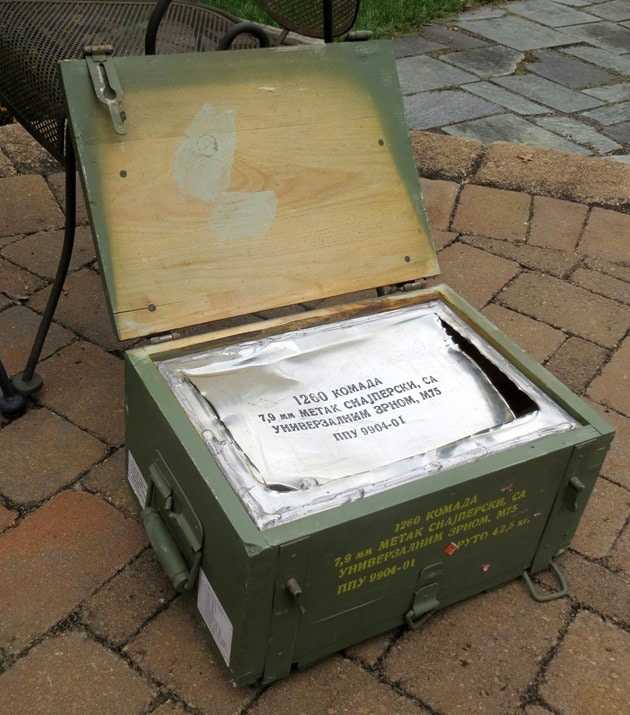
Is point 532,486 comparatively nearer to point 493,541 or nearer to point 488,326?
point 493,541

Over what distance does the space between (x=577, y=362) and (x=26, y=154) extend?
2062 mm

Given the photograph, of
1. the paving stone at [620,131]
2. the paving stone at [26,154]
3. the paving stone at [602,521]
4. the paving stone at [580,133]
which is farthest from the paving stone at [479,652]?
the paving stone at [620,131]

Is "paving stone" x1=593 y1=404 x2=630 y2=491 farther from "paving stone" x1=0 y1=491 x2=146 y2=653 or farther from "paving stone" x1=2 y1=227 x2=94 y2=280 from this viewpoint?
"paving stone" x1=2 y1=227 x2=94 y2=280

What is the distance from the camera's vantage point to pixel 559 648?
1.56 meters

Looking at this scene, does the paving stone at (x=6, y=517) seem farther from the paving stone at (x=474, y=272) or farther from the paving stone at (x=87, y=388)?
the paving stone at (x=474, y=272)

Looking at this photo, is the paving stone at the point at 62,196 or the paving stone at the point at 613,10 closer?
the paving stone at the point at 62,196

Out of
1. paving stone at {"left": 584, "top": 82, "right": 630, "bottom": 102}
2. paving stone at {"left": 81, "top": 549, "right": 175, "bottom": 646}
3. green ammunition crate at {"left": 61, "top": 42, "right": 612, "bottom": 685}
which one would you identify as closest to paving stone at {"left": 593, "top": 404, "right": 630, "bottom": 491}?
green ammunition crate at {"left": 61, "top": 42, "right": 612, "bottom": 685}

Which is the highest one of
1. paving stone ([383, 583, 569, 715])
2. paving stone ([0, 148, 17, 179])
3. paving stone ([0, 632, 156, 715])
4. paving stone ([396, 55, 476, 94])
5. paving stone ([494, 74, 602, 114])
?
paving stone ([396, 55, 476, 94])

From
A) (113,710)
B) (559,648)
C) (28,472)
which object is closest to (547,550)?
(559,648)

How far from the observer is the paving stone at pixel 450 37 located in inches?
179

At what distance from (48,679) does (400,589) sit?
0.65 m

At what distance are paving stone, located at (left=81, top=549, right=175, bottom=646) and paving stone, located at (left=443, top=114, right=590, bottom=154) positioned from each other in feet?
8.19

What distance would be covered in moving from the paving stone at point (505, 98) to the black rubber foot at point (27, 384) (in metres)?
2.73

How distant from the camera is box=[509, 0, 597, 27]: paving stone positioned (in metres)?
5.09
